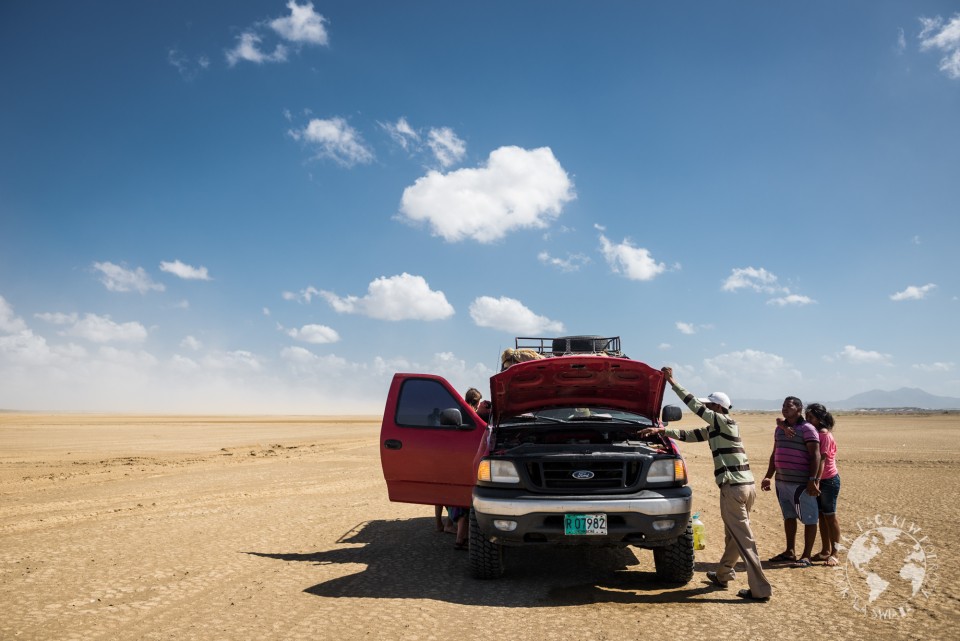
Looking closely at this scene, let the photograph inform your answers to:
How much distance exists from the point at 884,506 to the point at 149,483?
15.2 meters

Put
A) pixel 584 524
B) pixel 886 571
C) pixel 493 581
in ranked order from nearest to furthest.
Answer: pixel 584 524 < pixel 493 581 < pixel 886 571

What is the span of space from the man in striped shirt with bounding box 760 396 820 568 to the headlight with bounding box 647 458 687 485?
59.9 inches

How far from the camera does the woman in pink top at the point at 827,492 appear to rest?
663cm

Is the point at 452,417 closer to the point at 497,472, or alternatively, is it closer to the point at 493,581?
the point at 497,472

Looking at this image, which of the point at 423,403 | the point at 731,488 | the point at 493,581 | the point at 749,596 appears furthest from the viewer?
the point at 423,403

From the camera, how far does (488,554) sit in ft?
19.4

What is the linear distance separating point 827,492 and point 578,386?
9.76 ft

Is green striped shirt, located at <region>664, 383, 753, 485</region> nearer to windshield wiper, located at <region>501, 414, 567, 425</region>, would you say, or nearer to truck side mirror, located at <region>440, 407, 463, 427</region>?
windshield wiper, located at <region>501, 414, 567, 425</region>

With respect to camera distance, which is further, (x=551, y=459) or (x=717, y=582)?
(x=717, y=582)

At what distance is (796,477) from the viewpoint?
21.7 feet

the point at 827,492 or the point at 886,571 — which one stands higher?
the point at 827,492

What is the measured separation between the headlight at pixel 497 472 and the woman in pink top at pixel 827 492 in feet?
11.6

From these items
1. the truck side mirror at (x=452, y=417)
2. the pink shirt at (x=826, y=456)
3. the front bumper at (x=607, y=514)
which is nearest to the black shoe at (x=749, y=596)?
the front bumper at (x=607, y=514)

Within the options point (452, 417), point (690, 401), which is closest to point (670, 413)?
point (690, 401)
